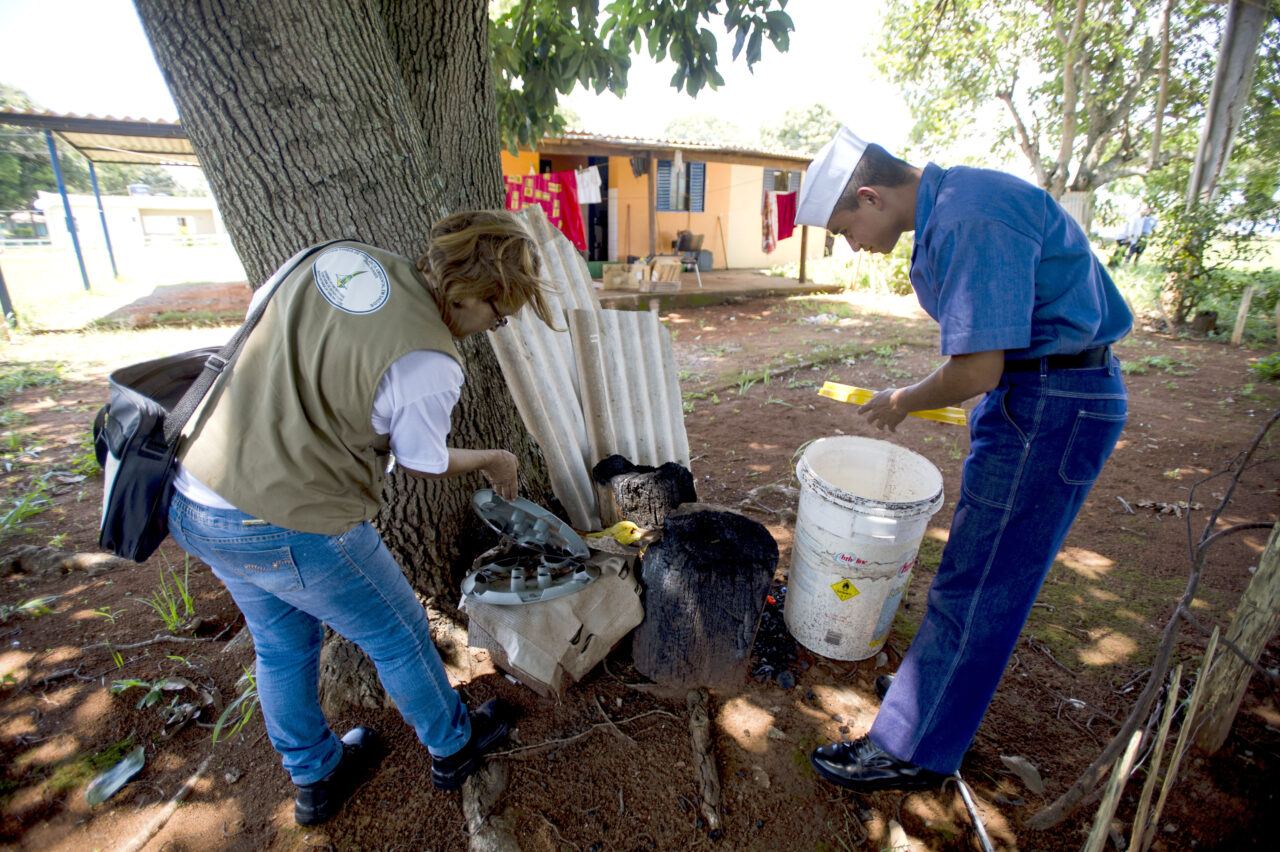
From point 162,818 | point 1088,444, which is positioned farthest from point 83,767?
point 1088,444

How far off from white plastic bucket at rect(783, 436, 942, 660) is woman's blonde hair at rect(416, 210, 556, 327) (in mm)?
1309

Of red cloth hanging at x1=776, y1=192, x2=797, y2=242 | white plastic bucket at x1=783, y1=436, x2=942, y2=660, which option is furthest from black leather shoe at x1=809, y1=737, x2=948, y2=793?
red cloth hanging at x1=776, y1=192, x2=797, y2=242

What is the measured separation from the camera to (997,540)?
165 cm

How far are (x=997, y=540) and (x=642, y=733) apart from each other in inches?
53.5

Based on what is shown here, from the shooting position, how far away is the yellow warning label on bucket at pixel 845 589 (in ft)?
7.26

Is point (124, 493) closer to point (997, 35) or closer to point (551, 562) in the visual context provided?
point (551, 562)

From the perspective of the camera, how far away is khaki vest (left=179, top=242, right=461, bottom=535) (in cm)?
130

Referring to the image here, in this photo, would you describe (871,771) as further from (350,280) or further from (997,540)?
(350,280)

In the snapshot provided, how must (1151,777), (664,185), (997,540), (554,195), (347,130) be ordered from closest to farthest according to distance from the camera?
1. (1151,777)
2. (997,540)
3. (347,130)
4. (554,195)
5. (664,185)

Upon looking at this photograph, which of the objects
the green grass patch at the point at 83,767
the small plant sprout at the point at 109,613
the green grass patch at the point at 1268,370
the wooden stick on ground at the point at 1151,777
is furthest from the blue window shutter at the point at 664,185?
the wooden stick on ground at the point at 1151,777

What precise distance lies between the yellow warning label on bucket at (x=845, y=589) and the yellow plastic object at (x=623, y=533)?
0.84 meters

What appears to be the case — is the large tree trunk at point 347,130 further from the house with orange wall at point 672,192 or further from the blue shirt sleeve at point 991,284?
the house with orange wall at point 672,192

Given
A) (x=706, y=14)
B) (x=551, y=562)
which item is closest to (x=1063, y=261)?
(x=551, y=562)

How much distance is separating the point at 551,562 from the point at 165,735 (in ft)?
4.96
